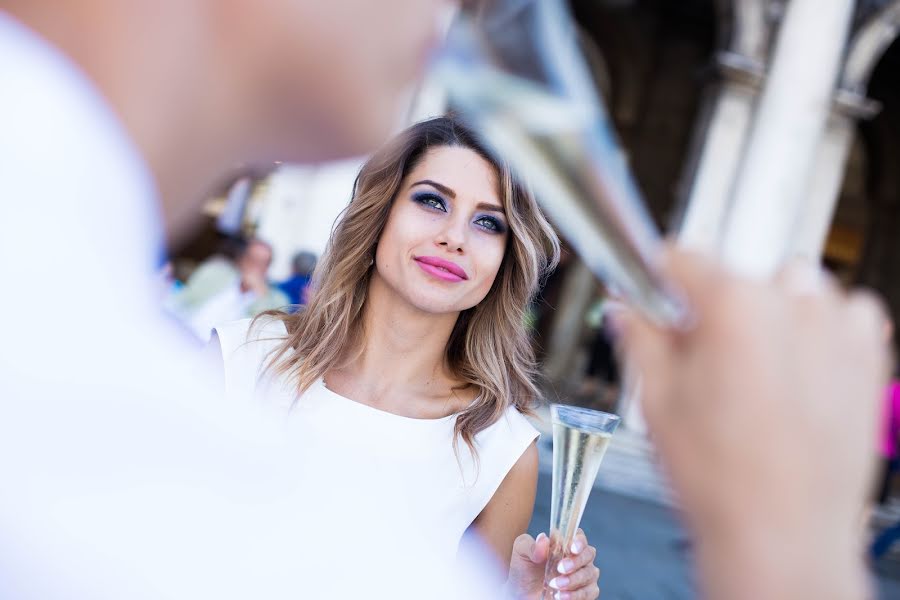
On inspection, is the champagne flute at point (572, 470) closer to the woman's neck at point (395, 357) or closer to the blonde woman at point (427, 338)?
the blonde woman at point (427, 338)

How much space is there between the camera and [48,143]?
0.39m

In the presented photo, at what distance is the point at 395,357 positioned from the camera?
5.59 ft

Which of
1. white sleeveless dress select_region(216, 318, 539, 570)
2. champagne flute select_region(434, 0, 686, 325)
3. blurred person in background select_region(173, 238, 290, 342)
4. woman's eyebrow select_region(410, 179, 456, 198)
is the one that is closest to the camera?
champagne flute select_region(434, 0, 686, 325)

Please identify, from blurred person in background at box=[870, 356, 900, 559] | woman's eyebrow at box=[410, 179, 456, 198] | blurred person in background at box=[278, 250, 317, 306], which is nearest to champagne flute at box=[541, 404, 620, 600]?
woman's eyebrow at box=[410, 179, 456, 198]

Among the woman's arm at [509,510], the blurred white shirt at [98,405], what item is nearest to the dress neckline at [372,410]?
the woman's arm at [509,510]

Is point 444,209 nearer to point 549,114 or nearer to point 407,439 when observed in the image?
point 407,439

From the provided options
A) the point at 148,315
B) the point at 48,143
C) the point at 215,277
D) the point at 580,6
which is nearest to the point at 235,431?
the point at 148,315

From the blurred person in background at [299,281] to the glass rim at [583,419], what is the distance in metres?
3.71

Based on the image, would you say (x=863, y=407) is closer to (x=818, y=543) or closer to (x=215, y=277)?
(x=818, y=543)

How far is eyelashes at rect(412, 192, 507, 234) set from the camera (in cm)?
164

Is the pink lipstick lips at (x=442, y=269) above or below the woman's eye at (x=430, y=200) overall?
below

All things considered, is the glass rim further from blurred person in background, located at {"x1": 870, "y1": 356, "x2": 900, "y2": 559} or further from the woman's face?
blurred person in background, located at {"x1": 870, "y1": 356, "x2": 900, "y2": 559}

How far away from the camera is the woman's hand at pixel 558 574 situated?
1.10 meters

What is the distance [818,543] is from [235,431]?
13.8 inches
